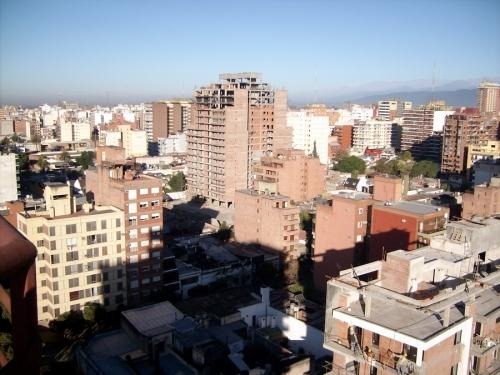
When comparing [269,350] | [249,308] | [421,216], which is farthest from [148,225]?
[421,216]

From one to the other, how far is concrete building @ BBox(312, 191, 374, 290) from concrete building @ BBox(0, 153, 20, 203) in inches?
620

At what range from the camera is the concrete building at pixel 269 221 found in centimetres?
1688

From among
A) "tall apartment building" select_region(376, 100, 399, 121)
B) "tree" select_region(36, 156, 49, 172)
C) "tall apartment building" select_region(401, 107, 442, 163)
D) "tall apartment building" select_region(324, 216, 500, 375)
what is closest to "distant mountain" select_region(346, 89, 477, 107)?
"tall apartment building" select_region(376, 100, 399, 121)

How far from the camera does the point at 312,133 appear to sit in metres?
38.2

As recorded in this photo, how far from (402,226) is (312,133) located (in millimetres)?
26434

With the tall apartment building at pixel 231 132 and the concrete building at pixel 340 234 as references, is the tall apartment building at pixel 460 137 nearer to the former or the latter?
the tall apartment building at pixel 231 132

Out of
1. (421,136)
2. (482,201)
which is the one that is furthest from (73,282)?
(421,136)

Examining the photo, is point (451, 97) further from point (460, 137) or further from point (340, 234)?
A: point (340, 234)

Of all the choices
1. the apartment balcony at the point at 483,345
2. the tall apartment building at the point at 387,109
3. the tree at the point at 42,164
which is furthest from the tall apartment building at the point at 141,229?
→ the tall apartment building at the point at 387,109

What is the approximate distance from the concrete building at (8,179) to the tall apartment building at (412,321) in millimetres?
21652

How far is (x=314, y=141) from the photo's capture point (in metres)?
37.8

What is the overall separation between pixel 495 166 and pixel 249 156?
12505mm

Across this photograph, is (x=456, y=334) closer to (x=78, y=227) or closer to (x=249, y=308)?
(x=249, y=308)

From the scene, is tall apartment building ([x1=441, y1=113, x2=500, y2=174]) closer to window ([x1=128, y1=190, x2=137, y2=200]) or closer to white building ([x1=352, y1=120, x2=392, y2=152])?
white building ([x1=352, y1=120, x2=392, y2=152])
